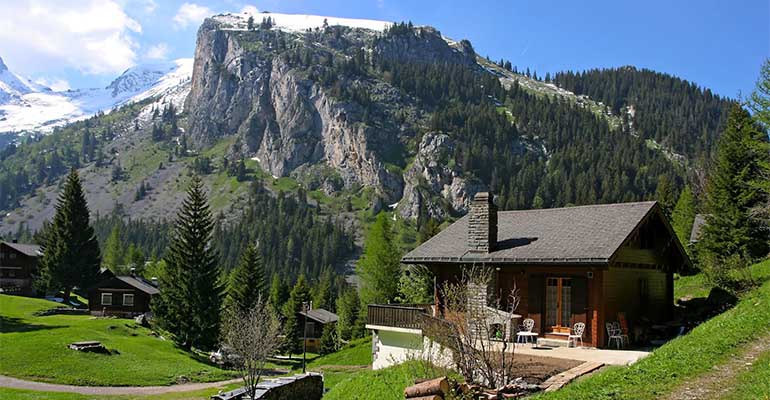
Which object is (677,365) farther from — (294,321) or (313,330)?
(313,330)

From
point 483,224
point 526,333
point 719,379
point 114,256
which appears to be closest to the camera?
point 719,379

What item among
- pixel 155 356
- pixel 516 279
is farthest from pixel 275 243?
pixel 516 279

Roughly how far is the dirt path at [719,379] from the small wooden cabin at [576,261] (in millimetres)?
7455

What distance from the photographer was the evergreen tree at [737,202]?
1367 inches

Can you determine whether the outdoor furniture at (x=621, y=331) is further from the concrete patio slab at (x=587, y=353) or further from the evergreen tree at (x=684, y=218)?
the evergreen tree at (x=684, y=218)

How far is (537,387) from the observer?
44.2 feet

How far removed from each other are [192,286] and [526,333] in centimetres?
3677

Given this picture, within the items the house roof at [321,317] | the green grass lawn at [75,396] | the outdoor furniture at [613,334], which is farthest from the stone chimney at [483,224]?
the house roof at [321,317]

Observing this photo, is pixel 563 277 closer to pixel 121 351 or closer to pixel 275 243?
pixel 121 351

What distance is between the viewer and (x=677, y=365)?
488 inches

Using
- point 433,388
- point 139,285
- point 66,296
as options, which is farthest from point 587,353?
point 66,296

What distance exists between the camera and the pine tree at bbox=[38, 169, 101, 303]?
6625cm

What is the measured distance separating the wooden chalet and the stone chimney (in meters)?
0.04

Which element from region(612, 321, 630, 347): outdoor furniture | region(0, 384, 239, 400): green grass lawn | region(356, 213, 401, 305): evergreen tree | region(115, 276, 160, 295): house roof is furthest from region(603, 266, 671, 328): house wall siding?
region(115, 276, 160, 295): house roof
